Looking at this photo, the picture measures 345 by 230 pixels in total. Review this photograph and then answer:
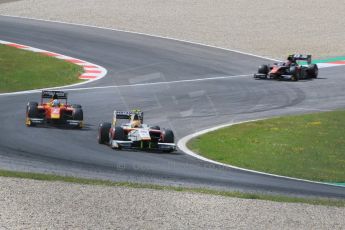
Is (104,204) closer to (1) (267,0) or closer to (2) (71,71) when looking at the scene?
(2) (71,71)

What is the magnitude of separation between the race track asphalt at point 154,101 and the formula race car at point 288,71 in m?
0.48

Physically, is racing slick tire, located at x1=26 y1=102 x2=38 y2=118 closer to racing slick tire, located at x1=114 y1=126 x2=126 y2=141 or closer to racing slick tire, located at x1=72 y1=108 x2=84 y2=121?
racing slick tire, located at x1=72 y1=108 x2=84 y2=121

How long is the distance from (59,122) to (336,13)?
3444 centimetres

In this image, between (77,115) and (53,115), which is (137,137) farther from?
(53,115)

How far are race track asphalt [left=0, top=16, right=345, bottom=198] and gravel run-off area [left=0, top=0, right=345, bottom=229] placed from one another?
273 centimetres

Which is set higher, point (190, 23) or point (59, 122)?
point (190, 23)

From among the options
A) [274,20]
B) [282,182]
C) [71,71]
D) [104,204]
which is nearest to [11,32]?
[71,71]

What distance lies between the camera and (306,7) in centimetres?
5884

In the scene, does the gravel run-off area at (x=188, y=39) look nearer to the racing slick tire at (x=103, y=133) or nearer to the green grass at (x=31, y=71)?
the racing slick tire at (x=103, y=133)

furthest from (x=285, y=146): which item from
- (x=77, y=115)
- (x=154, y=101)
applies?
(x=154, y=101)

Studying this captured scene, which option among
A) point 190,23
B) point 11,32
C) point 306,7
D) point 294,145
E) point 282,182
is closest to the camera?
point 282,182

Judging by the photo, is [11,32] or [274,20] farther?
[274,20]

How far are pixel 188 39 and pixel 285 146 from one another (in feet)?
85.3

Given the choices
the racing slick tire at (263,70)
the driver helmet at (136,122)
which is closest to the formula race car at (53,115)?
the driver helmet at (136,122)
